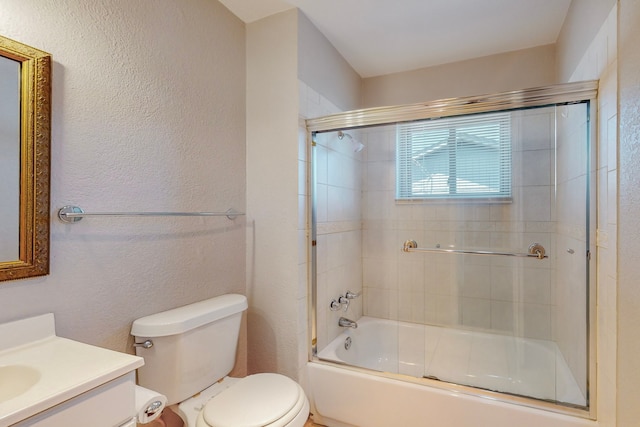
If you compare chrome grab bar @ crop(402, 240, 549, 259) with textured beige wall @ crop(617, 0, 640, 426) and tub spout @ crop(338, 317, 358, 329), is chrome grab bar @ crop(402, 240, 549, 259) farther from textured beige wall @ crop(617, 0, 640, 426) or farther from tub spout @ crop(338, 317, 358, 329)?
textured beige wall @ crop(617, 0, 640, 426)

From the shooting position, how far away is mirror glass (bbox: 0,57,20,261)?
3.27ft

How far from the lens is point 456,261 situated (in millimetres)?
2205

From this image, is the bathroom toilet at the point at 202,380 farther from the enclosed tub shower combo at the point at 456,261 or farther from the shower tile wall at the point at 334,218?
the shower tile wall at the point at 334,218

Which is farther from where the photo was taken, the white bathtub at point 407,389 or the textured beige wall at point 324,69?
the textured beige wall at point 324,69

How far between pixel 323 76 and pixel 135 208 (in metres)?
1.45

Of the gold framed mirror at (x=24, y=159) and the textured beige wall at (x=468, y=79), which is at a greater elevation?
the textured beige wall at (x=468, y=79)

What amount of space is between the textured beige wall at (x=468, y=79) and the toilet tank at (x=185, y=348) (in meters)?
2.19

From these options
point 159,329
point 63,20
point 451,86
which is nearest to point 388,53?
point 451,86

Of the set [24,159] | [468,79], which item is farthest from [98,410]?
[468,79]

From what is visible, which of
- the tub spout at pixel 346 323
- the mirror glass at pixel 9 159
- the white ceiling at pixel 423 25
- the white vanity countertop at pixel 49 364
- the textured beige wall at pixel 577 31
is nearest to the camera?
the white vanity countertop at pixel 49 364

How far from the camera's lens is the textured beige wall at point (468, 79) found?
7.71ft

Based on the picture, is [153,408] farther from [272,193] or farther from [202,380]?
[272,193]

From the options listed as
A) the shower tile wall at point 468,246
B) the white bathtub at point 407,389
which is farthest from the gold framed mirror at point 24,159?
the shower tile wall at point 468,246

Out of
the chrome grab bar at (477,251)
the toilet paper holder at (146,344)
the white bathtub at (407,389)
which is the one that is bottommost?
the white bathtub at (407,389)
